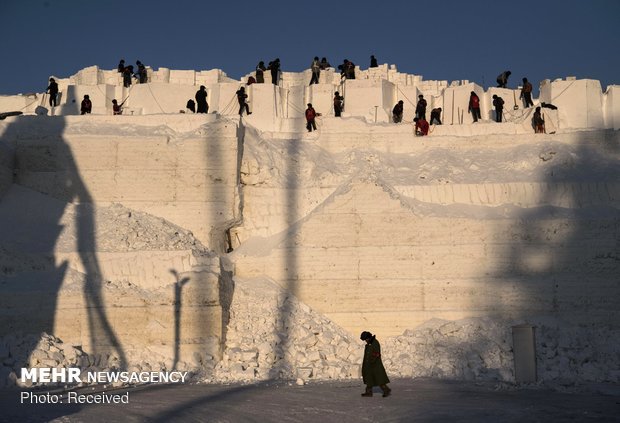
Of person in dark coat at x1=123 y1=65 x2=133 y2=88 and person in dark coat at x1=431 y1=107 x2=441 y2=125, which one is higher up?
person in dark coat at x1=123 y1=65 x2=133 y2=88

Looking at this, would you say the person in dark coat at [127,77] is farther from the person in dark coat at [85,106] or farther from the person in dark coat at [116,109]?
the person in dark coat at [85,106]

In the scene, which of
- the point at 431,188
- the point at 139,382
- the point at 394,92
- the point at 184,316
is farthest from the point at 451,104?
the point at 139,382

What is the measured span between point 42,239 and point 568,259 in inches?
356

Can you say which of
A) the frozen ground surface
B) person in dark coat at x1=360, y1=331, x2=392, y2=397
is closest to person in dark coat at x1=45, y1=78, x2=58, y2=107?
the frozen ground surface

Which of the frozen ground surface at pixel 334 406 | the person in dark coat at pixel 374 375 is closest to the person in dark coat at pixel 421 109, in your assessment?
the frozen ground surface at pixel 334 406

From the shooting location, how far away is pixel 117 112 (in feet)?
71.8

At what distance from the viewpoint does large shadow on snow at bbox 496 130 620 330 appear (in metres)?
16.9

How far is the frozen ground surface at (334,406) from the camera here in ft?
32.3

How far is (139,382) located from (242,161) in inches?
257

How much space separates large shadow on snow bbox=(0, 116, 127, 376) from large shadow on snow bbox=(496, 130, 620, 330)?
6.96 metres

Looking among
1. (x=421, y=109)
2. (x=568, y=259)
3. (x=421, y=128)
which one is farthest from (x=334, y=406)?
(x=421, y=109)

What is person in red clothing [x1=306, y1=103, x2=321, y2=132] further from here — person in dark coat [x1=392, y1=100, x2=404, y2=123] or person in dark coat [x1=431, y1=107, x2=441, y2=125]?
person in dark coat [x1=431, y1=107, x2=441, y2=125]

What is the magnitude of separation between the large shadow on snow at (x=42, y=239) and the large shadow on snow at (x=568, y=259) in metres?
6.96

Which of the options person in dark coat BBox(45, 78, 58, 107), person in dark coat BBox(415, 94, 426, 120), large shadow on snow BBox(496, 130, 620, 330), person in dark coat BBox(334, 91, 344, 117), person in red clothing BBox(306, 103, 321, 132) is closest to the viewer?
large shadow on snow BBox(496, 130, 620, 330)
